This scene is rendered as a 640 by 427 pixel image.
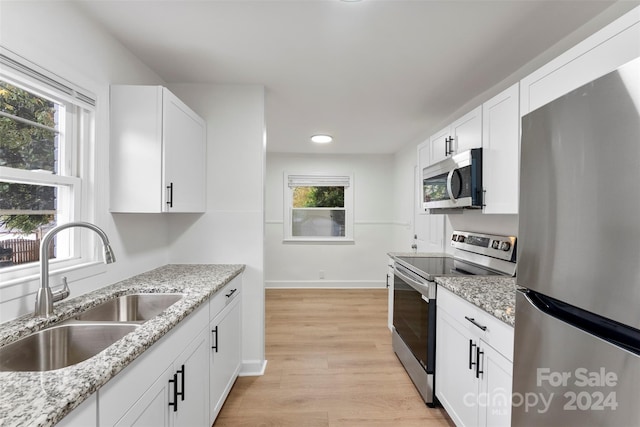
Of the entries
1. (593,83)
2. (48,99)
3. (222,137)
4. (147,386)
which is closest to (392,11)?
(593,83)

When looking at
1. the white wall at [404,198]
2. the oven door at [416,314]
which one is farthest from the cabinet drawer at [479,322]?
the white wall at [404,198]

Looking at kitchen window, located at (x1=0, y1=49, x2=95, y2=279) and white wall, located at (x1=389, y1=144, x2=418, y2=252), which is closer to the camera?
kitchen window, located at (x1=0, y1=49, x2=95, y2=279)

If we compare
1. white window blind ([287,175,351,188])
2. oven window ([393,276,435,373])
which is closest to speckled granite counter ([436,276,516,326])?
oven window ([393,276,435,373])

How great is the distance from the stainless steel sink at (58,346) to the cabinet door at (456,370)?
1695mm

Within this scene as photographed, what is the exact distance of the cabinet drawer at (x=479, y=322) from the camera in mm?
1269

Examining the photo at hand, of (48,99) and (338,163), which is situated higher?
(338,163)

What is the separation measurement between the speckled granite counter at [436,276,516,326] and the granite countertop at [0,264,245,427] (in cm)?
141

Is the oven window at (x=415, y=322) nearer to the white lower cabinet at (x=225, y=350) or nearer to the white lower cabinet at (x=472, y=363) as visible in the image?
the white lower cabinet at (x=472, y=363)

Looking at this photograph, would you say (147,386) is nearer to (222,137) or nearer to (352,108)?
(222,137)

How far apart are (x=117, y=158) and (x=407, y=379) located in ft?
8.71

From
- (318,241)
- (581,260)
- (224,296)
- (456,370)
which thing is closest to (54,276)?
(224,296)

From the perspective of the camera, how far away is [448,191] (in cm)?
217

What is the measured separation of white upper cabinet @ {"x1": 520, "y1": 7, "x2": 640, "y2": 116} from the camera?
3.25 feet

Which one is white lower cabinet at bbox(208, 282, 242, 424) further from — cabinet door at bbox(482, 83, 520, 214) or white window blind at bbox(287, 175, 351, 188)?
white window blind at bbox(287, 175, 351, 188)
